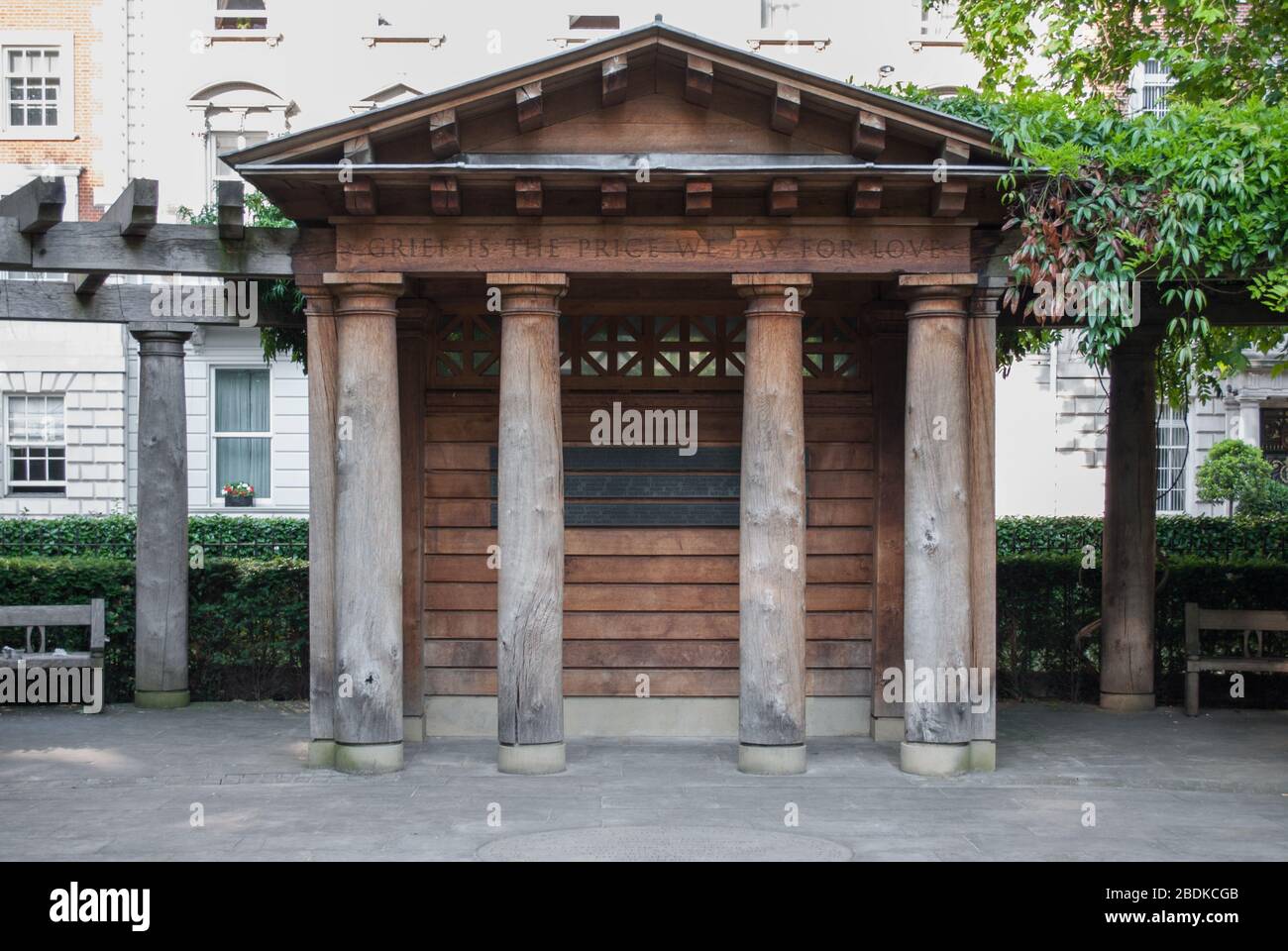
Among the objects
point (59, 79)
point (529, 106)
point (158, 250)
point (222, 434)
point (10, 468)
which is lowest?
point (10, 468)

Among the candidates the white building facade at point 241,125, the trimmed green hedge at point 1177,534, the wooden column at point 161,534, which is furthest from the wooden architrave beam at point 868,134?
the white building facade at point 241,125

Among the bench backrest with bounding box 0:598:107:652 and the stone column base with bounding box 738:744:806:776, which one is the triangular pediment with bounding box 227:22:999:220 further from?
the bench backrest with bounding box 0:598:107:652

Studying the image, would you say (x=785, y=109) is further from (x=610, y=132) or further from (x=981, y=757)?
(x=981, y=757)

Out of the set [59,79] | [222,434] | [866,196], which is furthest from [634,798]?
[59,79]

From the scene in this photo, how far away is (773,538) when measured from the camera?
11891 mm

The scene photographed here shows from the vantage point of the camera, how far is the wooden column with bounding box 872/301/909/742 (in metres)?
13.6

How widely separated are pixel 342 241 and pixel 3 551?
15995 mm

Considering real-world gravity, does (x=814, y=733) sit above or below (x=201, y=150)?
below

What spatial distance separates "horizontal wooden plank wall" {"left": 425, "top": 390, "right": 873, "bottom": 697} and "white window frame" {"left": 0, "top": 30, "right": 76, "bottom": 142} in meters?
19.5

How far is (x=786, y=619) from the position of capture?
1195cm

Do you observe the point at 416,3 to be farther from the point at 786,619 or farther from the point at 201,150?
the point at 786,619

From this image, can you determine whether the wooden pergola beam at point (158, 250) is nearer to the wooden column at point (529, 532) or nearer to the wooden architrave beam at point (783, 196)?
the wooden column at point (529, 532)

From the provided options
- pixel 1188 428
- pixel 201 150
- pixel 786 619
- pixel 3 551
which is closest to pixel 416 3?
pixel 201 150

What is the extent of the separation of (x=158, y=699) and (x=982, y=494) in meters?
8.51
